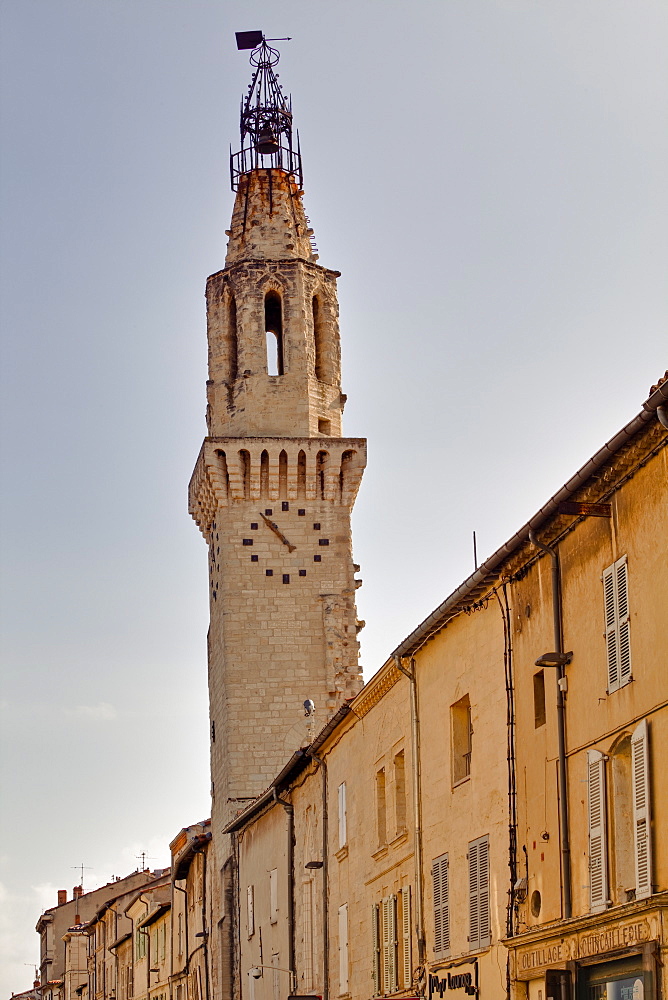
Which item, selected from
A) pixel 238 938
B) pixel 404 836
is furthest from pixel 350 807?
pixel 238 938

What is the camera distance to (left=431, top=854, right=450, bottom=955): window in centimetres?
2289

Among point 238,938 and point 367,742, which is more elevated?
point 367,742

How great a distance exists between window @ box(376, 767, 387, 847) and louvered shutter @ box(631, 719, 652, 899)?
37.2 ft

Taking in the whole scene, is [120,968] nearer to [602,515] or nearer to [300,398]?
[300,398]

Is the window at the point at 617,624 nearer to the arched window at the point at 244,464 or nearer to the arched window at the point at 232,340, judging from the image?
the arched window at the point at 244,464

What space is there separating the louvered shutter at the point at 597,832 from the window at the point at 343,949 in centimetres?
1342

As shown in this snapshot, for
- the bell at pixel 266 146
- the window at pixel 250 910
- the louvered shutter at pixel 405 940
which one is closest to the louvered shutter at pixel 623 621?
the louvered shutter at pixel 405 940

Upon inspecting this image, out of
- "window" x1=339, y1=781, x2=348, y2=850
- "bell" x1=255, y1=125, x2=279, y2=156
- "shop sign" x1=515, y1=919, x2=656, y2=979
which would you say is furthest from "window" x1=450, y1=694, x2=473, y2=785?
"bell" x1=255, y1=125, x2=279, y2=156

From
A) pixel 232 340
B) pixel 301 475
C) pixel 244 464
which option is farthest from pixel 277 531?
pixel 232 340

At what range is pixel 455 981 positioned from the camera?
2230 cm

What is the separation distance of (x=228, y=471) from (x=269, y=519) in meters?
1.86

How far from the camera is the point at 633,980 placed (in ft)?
51.1

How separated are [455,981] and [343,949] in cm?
802

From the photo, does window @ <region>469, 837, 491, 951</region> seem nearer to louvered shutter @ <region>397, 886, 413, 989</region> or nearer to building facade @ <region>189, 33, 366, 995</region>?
louvered shutter @ <region>397, 886, 413, 989</region>
